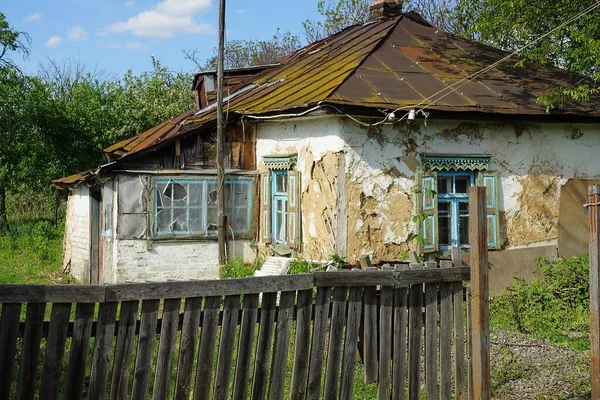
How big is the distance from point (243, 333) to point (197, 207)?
25.4ft

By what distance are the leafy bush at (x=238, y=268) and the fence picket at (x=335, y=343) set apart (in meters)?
6.74

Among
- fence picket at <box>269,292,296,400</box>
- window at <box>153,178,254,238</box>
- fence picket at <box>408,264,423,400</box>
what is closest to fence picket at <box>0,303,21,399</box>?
fence picket at <box>269,292,296,400</box>

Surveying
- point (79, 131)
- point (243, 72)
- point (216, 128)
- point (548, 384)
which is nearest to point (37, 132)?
point (79, 131)

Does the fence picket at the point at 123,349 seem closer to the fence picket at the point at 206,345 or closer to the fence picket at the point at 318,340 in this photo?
the fence picket at the point at 206,345

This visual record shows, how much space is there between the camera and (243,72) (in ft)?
53.8

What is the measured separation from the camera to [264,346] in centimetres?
461

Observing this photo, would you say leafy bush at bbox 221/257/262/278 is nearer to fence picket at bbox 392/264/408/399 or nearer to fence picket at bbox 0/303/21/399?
fence picket at bbox 392/264/408/399

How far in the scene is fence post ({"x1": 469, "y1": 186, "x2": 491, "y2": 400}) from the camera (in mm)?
5102

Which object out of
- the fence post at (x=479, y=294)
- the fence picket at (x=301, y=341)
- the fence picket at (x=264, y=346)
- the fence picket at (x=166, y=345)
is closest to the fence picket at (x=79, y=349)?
the fence picket at (x=166, y=345)

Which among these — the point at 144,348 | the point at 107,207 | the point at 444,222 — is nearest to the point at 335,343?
the point at 144,348

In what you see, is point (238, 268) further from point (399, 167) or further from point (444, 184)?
point (444, 184)

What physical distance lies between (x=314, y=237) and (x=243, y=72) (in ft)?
21.9

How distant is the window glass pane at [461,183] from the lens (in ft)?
37.2

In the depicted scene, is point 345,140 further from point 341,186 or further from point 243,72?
point 243,72
